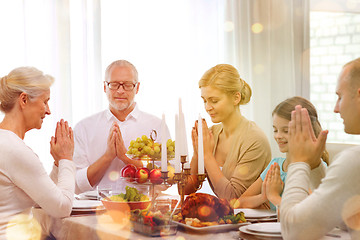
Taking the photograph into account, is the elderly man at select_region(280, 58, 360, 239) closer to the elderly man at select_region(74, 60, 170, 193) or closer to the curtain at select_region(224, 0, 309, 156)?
the elderly man at select_region(74, 60, 170, 193)

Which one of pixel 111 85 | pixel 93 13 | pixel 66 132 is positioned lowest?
pixel 66 132

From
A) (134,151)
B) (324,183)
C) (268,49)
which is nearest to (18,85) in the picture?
(134,151)

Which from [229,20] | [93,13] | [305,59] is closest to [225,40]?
[229,20]

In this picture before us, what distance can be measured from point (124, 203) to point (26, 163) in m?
0.42

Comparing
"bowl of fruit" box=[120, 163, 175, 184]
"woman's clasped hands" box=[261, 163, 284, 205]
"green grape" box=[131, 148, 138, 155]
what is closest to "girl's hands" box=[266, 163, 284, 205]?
"woman's clasped hands" box=[261, 163, 284, 205]

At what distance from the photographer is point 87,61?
3.64 metres

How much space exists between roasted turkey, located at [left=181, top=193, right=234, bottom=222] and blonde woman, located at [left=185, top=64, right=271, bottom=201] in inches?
25.8

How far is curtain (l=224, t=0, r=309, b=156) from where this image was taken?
436 cm

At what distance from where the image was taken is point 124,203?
5.78 ft

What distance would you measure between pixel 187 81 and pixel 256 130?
1.61m

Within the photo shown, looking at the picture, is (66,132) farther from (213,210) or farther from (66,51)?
(66,51)

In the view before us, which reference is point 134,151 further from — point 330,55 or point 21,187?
point 330,55

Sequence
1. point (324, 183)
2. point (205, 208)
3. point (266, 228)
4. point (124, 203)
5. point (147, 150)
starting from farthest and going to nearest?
point (147, 150) → point (124, 203) → point (205, 208) → point (266, 228) → point (324, 183)

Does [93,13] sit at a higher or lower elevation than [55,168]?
higher
